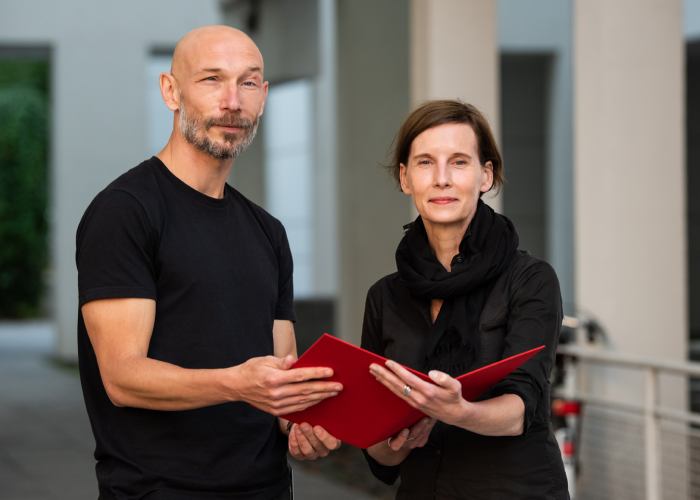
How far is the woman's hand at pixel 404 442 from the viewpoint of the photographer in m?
2.54

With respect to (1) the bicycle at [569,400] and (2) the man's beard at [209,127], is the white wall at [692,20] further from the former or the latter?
(2) the man's beard at [209,127]

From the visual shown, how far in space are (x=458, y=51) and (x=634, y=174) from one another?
152 centimetres

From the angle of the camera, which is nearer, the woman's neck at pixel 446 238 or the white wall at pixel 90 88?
the woman's neck at pixel 446 238

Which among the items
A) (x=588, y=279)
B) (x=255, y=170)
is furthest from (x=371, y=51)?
(x=255, y=170)

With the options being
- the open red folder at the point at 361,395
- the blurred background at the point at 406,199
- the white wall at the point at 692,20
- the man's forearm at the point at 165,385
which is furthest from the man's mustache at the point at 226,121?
the white wall at the point at 692,20

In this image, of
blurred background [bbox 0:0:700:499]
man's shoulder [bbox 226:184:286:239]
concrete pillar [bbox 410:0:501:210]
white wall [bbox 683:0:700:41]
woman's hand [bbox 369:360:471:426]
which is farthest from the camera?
white wall [bbox 683:0:700:41]

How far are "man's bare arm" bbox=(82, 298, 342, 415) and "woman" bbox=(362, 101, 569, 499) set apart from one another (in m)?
0.32

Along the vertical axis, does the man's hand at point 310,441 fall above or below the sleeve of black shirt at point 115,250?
below

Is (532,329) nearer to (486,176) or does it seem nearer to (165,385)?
(486,176)

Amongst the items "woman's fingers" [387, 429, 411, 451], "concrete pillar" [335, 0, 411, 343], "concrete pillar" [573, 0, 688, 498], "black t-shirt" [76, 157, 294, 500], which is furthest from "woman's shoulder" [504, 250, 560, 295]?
"concrete pillar" [335, 0, 411, 343]

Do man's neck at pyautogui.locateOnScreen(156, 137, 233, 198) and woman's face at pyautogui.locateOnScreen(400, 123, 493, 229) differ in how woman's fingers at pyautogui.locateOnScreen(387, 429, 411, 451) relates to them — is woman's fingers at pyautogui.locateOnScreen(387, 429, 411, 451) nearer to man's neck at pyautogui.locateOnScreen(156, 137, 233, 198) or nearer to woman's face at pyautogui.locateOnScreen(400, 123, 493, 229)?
woman's face at pyautogui.locateOnScreen(400, 123, 493, 229)

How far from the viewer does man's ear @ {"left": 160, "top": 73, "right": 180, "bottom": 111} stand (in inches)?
112

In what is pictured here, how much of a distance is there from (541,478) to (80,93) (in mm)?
14048

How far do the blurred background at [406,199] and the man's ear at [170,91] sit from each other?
3207 millimetres
